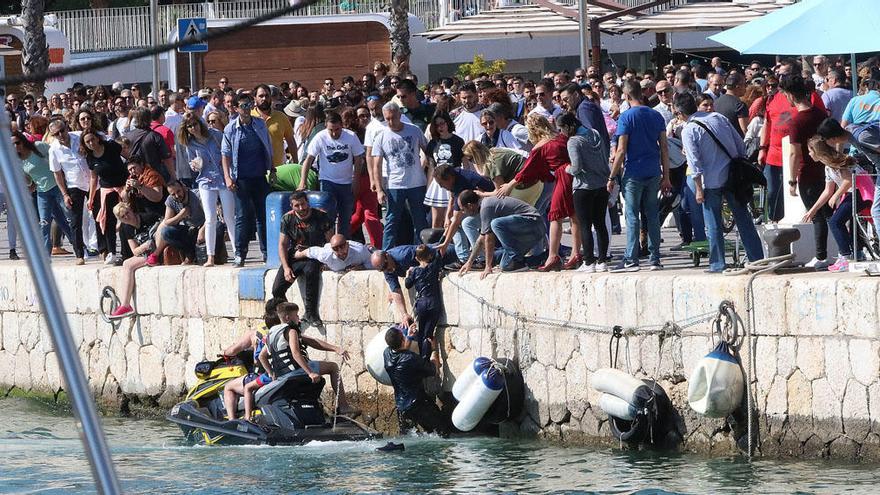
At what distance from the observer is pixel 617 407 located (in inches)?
481

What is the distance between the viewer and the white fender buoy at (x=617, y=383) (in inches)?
478

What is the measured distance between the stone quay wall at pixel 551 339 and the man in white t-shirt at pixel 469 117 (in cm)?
193

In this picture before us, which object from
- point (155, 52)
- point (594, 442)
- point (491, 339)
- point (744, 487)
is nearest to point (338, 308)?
point (491, 339)

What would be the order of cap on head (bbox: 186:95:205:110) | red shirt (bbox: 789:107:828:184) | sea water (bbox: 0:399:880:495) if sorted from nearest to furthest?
sea water (bbox: 0:399:880:495) < red shirt (bbox: 789:107:828:184) < cap on head (bbox: 186:95:205:110)

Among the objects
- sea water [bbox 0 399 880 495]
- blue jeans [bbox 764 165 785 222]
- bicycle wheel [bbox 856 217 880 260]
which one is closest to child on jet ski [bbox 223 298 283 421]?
sea water [bbox 0 399 880 495]

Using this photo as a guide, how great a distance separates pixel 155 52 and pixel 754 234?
7574 millimetres

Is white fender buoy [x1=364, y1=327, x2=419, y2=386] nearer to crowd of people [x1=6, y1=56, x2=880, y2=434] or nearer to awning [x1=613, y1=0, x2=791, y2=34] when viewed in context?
crowd of people [x1=6, y1=56, x2=880, y2=434]

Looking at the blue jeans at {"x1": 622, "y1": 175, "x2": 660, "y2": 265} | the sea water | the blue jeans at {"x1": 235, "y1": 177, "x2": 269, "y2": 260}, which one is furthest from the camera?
the blue jeans at {"x1": 235, "y1": 177, "x2": 269, "y2": 260}

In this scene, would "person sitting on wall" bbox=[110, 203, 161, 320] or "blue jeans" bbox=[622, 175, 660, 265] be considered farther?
"person sitting on wall" bbox=[110, 203, 161, 320]

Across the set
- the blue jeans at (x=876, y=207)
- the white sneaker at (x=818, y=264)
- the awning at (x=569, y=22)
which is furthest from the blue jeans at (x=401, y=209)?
the awning at (x=569, y=22)

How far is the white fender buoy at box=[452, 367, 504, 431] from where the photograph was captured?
13.1 m

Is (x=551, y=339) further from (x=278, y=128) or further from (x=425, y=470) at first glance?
(x=278, y=128)

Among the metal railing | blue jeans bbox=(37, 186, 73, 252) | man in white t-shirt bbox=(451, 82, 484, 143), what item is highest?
the metal railing

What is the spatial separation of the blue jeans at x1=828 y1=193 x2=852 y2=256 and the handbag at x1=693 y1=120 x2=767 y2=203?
670 mm
